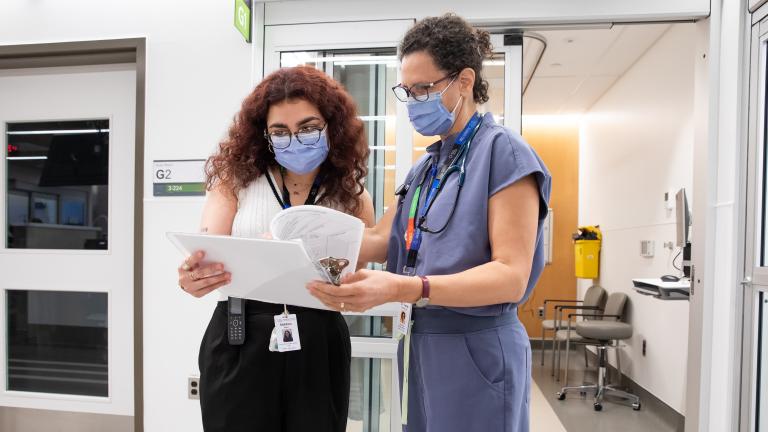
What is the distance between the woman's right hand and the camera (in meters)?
1.09

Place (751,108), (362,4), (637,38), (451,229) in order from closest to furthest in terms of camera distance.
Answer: (451,229), (751,108), (362,4), (637,38)

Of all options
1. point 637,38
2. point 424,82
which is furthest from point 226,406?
point 637,38

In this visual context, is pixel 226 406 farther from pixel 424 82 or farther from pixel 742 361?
pixel 742 361

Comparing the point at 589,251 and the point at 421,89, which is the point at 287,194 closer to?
the point at 421,89

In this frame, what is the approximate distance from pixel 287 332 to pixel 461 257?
0.47 metres

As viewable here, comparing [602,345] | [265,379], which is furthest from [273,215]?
[602,345]

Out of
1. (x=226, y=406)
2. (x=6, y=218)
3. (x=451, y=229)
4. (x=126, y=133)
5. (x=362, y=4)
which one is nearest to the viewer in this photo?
(x=451, y=229)

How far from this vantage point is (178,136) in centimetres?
241

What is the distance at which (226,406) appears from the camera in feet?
4.00

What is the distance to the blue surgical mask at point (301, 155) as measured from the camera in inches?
51.6

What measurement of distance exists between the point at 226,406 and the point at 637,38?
410 cm

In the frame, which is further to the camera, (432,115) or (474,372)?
(432,115)

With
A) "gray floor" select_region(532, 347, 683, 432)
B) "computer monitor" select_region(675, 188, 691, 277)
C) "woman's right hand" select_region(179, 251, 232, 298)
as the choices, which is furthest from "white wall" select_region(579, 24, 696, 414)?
"woman's right hand" select_region(179, 251, 232, 298)

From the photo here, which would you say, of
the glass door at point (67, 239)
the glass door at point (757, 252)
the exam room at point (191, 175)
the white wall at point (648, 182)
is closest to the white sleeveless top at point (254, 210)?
the exam room at point (191, 175)
